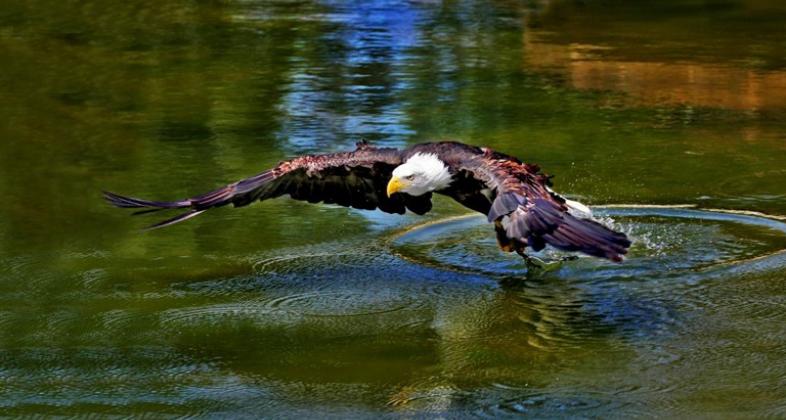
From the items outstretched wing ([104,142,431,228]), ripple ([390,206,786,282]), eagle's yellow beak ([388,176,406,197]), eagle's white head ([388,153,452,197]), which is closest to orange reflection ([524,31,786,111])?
ripple ([390,206,786,282])

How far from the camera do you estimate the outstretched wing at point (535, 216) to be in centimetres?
681

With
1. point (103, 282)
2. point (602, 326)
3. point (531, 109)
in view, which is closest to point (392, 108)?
point (531, 109)

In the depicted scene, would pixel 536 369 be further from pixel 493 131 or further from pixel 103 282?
pixel 493 131

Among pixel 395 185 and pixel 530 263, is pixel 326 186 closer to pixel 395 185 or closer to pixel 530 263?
pixel 395 185

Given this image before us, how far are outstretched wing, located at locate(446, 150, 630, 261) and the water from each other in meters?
0.55

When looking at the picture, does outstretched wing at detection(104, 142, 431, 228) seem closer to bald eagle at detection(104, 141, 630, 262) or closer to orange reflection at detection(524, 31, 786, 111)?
bald eagle at detection(104, 141, 630, 262)

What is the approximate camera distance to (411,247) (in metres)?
8.97

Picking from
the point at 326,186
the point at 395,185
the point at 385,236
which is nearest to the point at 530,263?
the point at 395,185

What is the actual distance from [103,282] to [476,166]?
215 cm

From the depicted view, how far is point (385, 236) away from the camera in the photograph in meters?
9.27

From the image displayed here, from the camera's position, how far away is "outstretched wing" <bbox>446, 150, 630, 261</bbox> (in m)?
6.81

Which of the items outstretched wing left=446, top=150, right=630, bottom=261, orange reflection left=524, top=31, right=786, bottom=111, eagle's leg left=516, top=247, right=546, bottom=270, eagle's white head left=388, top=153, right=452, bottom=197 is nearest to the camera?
outstretched wing left=446, top=150, right=630, bottom=261

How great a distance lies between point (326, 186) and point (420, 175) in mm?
675

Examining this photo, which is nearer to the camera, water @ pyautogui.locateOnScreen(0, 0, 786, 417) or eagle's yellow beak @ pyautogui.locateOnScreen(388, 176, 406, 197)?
water @ pyautogui.locateOnScreen(0, 0, 786, 417)
